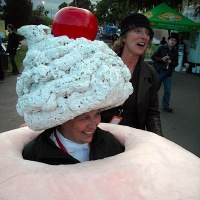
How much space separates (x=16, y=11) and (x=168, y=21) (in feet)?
71.5

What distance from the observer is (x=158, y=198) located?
1.10 m

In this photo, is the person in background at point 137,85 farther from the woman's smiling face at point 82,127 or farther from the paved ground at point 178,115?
the paved ground at point 178,115

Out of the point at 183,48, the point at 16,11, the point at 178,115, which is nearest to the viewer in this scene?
the point at 178,115

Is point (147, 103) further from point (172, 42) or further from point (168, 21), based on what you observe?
point (168, 21)

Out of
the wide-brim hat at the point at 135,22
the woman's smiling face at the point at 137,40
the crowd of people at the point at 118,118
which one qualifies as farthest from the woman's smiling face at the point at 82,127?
the wide-brim hat at the point at 135,22

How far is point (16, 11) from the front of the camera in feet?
99.8

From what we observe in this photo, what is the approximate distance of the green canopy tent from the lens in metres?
12.1

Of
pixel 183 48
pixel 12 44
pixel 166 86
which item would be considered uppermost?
pixel 12 44

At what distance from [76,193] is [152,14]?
479 inches

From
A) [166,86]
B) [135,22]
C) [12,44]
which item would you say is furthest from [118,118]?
[12,44]

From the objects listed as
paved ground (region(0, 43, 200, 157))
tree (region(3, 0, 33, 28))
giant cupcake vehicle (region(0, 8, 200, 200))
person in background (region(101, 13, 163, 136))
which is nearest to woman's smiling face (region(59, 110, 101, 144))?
giant cupcake vehicle (region(0, 8, 200, 200))

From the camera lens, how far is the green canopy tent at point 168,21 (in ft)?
39.9

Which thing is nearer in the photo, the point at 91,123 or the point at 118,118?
the point at 91,123

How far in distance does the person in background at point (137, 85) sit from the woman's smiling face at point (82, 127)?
0.71m
